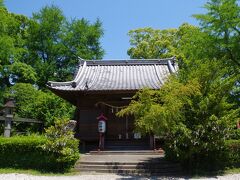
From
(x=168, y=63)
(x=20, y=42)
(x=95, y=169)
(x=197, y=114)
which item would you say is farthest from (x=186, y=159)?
(x=20, y=42)

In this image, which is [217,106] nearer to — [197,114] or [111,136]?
[197,114]

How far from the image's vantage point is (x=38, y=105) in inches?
1206

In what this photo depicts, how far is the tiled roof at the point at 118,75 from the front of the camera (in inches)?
849

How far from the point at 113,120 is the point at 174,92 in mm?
9122

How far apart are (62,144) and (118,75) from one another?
11.4 meters

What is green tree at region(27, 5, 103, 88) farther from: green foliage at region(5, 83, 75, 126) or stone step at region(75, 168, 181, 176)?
stone step at region(75, 168, 181, 176)

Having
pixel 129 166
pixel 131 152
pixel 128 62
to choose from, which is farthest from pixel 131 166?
pixel 128 62

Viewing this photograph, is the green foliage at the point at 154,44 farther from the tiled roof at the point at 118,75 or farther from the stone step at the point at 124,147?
the stone step at the point at 124,147

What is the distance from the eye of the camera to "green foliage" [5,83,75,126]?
30.1 meters

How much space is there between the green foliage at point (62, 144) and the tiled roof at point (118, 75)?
5.65 meters

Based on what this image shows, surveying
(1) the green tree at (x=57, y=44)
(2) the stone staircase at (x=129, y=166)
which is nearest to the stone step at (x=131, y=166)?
(2) the stone staircase at (x=129, y=166)

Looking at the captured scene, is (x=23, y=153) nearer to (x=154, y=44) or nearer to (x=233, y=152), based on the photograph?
(x=233, y=152)

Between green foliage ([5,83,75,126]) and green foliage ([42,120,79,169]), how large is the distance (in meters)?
13.6

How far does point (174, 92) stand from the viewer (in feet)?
44.6
